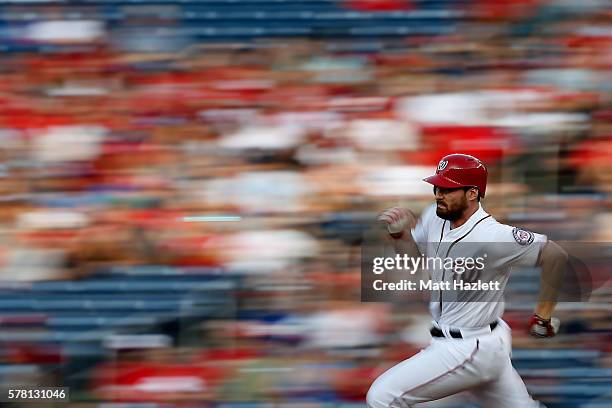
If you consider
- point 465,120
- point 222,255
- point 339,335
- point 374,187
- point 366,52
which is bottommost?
point 339,335

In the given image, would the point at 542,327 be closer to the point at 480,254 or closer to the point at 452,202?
the point at 480,254

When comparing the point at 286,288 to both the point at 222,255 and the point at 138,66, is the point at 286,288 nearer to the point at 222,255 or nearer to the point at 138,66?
the point at 222,255

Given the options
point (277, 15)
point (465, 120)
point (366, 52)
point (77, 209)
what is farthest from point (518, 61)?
point (77, 209)

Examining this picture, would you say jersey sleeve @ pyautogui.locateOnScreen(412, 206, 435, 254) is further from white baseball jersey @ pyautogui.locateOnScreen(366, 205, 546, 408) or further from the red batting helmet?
the red batting helmet

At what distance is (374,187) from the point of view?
4.65m

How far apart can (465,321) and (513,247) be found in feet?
1.16

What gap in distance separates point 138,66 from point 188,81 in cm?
23

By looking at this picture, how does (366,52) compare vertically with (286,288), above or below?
above

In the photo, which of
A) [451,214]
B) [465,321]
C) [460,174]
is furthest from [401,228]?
[465,321]

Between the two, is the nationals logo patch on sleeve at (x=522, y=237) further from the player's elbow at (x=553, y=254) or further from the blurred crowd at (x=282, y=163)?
the blurred crowd at (x=282, y=163)

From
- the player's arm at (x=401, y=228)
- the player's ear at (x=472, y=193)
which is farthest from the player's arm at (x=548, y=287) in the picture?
the player's arm at (x=401, y=228)

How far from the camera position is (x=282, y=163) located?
4.69 metres

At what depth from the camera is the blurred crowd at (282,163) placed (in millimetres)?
4586

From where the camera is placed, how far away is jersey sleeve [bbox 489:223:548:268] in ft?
13.8
